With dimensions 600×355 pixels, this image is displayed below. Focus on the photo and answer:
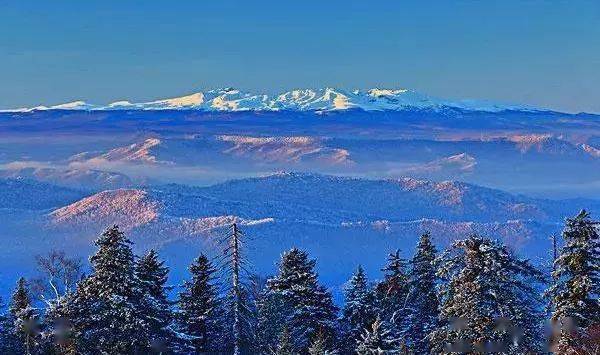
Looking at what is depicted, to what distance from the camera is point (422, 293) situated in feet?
206

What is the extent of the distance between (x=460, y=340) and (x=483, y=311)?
1.61 m

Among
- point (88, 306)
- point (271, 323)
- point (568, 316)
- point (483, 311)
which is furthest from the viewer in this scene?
point (271, 323)

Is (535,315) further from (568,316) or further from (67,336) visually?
(67,336)

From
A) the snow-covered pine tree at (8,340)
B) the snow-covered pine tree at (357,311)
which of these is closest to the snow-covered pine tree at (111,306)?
the snow-covered pine tree at (8,340)

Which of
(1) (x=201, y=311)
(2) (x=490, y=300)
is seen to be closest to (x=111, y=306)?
(1) (x=201, y=311)

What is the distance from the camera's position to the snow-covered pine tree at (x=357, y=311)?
2489 inches

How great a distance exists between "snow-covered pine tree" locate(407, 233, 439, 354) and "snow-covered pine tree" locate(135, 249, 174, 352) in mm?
14385

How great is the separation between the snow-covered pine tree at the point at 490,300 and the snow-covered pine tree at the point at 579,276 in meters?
2.60

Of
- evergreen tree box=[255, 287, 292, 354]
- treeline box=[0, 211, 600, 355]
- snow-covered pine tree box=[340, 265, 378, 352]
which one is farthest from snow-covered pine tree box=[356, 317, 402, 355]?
snow-covered pine tree box=[340, 265, 378, 352]

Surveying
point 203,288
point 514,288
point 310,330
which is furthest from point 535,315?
point 203,288

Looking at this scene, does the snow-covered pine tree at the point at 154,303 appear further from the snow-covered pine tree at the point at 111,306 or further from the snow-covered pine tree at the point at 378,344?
the snow-covered pine tree at the point at 378,344

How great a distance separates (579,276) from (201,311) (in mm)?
24064

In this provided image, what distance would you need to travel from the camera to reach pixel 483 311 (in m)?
41.9

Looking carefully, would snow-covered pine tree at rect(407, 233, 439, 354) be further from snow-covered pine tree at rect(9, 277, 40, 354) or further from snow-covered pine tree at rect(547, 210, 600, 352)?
snow-covered pine tree at rect(9, 277, 40, 354)
